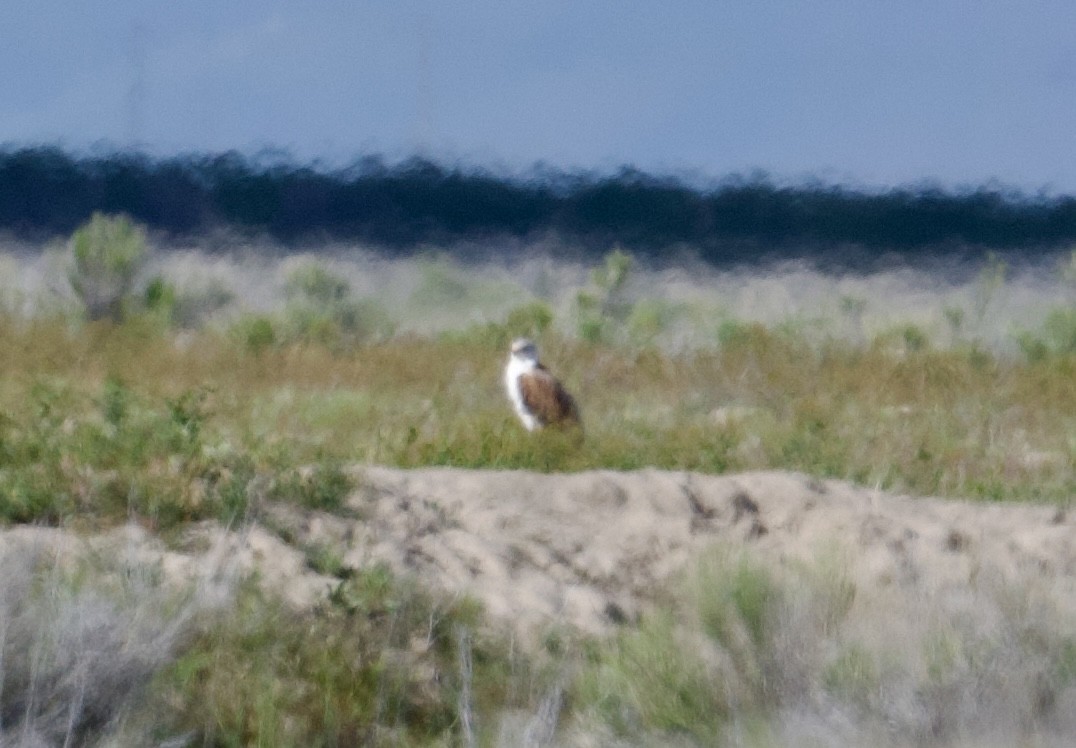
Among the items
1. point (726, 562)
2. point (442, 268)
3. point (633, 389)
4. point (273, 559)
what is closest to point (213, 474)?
point (273, 559)

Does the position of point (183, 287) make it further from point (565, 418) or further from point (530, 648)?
point (530, 648)

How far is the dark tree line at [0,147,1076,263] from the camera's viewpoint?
26578 mm

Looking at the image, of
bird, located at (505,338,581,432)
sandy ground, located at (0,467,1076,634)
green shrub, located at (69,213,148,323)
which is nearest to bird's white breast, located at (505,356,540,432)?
bird, located at (505,338,581,432)

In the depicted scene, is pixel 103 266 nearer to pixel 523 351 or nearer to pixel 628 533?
pixel 523 351

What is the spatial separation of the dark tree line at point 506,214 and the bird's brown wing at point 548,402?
13552mm

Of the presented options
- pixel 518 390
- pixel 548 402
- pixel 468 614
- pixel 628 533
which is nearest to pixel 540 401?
pixel 548 402

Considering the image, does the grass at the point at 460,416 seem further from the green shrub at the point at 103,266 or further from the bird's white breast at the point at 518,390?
the green shrub at the point at 103,266

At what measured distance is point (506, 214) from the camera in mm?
31625

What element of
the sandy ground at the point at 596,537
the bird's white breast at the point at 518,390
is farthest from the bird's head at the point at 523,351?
the sandy ground at the point at 596,537

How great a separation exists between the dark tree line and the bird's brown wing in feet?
44.5

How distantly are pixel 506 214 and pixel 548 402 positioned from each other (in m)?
22.0

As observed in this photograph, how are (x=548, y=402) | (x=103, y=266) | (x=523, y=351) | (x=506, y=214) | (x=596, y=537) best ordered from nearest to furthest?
(x=596, y=537) < (x=548, y=402) < (x=523, y=351) < (x=103, y=266) < (x=506, y=214)

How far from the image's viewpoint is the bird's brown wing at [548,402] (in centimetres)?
979

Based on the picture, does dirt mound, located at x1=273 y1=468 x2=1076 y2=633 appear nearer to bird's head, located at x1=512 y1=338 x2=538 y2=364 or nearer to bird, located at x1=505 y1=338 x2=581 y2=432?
bird, located at x1=505 y1=338 x2=581 y2=432
